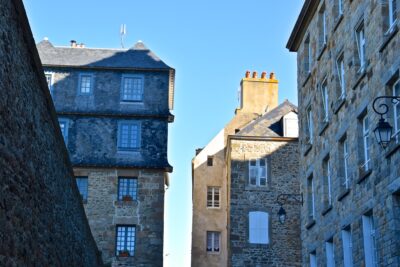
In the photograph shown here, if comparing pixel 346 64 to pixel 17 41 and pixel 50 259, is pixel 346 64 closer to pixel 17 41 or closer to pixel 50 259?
pixel 50 259

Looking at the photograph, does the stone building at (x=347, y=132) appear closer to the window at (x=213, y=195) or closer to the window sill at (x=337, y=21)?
the window sill at (x=337, y=21)

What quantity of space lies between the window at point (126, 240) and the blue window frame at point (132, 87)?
218 inches

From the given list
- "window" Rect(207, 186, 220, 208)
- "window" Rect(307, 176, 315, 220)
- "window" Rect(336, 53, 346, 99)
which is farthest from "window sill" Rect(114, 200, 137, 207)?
"window" Rect(336, 53, 346, 99)

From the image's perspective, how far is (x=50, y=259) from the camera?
13.5 meters

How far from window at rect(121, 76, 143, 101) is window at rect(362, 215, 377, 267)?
1735 centimetres

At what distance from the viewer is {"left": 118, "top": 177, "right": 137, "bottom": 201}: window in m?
31.5

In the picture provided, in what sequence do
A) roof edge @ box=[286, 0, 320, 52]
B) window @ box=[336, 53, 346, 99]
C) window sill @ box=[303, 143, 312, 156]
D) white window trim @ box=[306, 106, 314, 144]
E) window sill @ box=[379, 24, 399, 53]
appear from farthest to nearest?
white window trim @ box=[306, 106, 314, 144], window sill @ box=[303, 143, 312, 156], roof edge @ box=[286, 0, 320, 52], window @ box=[336, 53, 346, 99], window sill @ box=[379, 24, 399, 53]

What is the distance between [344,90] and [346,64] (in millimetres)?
679

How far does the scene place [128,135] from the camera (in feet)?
107

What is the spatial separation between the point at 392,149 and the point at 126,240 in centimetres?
1738

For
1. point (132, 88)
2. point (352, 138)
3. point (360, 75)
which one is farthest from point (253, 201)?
point (360, 75)

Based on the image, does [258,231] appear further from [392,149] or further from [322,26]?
[392,149]

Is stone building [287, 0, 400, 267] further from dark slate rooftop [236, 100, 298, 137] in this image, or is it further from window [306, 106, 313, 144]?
dark slate rooftop [236, 100, 298, 137]

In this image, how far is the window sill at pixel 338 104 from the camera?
19.4 meters
